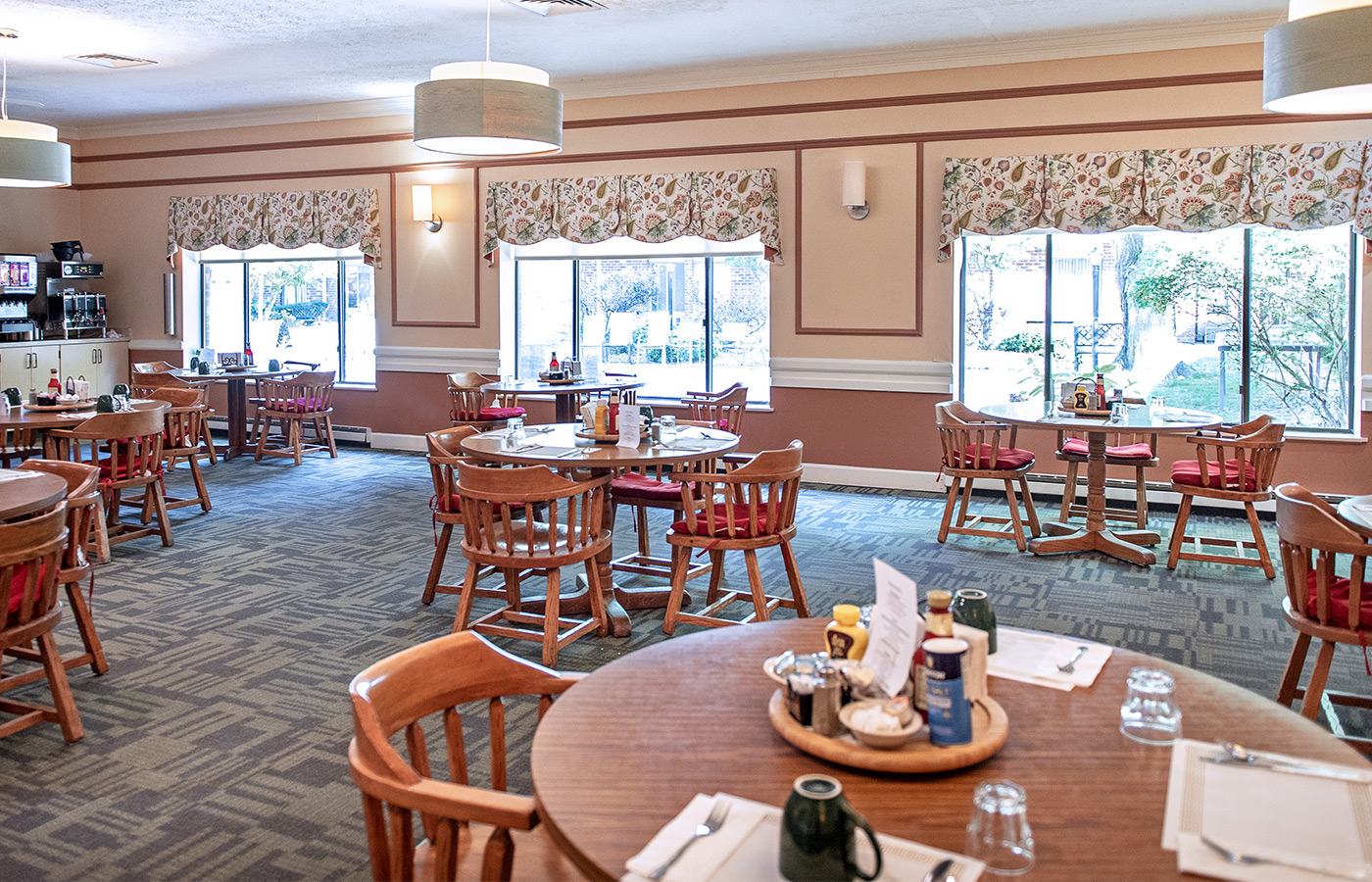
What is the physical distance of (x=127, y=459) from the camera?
20.2ft

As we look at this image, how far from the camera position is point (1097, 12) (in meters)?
6.76

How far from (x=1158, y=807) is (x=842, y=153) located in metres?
7.18

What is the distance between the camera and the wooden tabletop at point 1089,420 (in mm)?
5688

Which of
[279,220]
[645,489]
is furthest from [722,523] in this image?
[279,220]

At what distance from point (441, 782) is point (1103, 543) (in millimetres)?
5012

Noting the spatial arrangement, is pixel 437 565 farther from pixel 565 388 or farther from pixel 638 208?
pixel 638 208

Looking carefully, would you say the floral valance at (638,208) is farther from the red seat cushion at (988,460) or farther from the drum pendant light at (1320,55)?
the drum pendant light at (1320,55)

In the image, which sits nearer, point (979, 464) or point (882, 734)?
point (882, 734)

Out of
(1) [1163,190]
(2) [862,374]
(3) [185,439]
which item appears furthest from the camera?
(2) [862,374]

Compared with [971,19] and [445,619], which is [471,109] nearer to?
[445,619]

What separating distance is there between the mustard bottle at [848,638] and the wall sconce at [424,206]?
8.55 meters

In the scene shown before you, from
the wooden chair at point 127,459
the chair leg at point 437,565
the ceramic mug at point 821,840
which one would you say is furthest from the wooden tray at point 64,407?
the ceramic mug at point 821,840

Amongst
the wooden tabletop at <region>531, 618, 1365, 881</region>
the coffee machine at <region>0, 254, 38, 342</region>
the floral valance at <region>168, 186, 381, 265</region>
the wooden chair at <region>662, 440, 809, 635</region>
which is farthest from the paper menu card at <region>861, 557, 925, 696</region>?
the coffee machine at <region>0, 254, 38, 342</region>

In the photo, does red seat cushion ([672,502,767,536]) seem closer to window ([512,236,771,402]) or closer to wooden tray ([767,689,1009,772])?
wooden tray ([767,689,1009,772])
